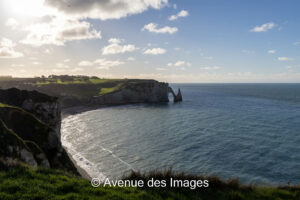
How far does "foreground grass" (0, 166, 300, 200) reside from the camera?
830 centimetres

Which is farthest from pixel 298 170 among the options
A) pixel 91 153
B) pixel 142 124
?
pixel 142 124

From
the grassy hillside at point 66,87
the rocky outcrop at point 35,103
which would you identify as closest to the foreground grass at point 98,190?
the rocky outcrop at point 35,103

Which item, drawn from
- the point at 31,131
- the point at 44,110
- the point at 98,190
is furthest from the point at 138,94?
the point at 98,190

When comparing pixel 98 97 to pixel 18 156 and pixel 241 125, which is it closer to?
pixel 241 125

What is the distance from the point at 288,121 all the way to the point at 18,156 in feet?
237

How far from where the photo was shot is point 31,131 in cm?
2181

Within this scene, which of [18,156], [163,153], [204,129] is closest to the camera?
[18,156]

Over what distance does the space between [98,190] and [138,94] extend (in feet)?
383

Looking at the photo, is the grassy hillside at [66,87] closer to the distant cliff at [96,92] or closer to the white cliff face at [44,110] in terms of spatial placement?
the distant cliff at [96,92]

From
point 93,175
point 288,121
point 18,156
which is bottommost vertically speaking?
Result: point 93,175

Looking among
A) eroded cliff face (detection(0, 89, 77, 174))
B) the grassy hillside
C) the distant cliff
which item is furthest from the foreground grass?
the grassy hillside

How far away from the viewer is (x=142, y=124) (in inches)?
2402

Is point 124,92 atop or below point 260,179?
atop

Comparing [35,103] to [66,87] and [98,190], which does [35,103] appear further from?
[66,87]
